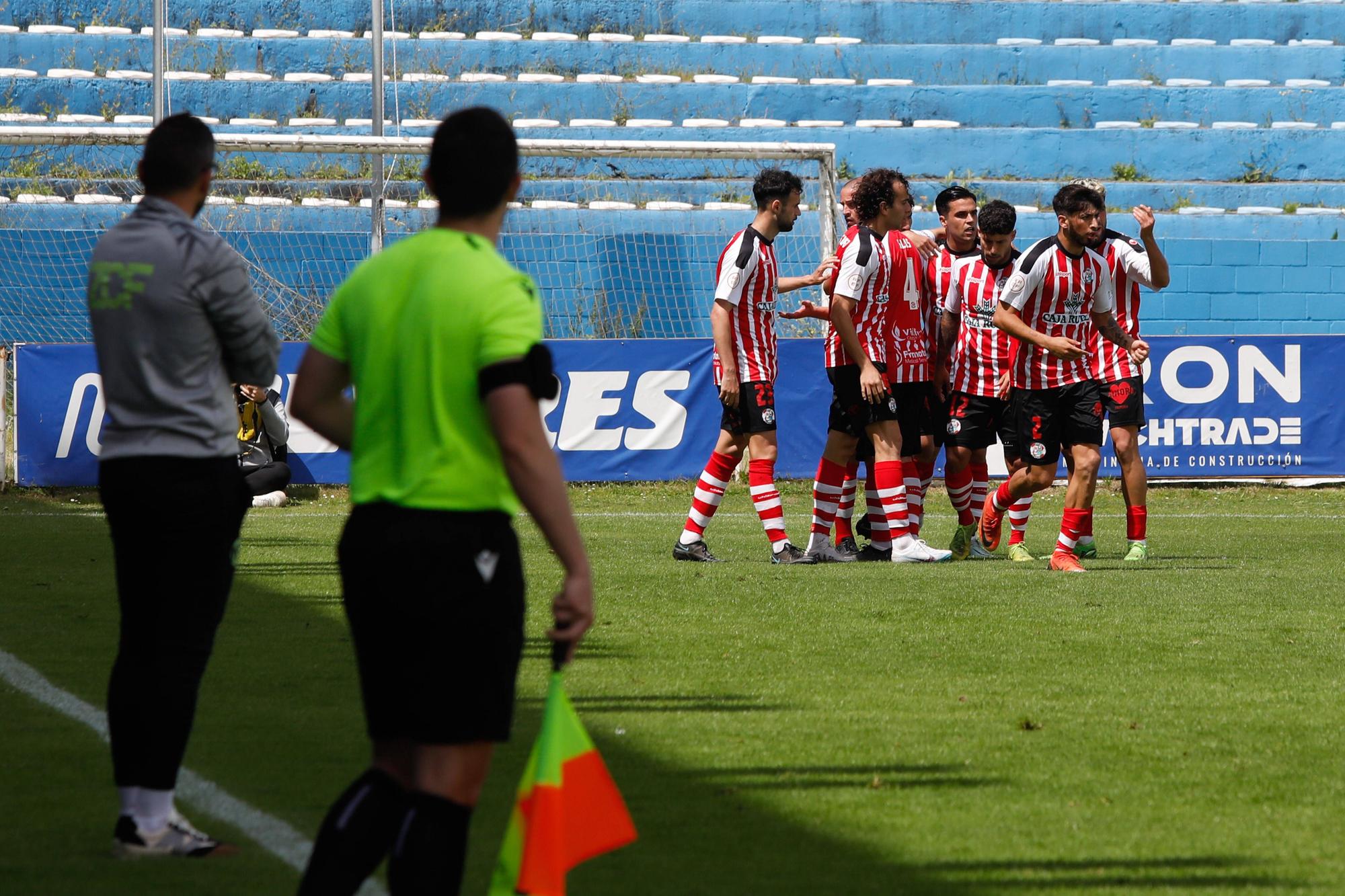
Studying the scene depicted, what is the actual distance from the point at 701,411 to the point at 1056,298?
236 inches

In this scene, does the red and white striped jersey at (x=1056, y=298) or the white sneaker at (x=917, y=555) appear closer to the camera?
the red and white striped jersey at (x=1056, y=298)

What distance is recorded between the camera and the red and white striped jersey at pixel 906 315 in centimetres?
1034

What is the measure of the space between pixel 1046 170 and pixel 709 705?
20.4 m

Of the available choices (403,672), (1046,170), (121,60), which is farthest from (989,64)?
(403,672)

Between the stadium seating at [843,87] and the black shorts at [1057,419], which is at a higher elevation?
the stadium seating at [843,87]

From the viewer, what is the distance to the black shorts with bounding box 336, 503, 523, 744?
293 cm

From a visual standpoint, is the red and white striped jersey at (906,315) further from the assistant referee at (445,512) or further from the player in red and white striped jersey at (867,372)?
the assistant referee at (445,512)

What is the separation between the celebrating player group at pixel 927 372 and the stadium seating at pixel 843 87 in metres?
11.1

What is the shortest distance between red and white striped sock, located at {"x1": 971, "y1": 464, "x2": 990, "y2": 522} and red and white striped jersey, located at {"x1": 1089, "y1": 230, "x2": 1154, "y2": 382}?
1.43 m

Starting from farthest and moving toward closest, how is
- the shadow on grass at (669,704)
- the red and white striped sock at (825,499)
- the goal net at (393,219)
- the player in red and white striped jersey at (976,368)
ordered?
1. the goal net at (393,219)
2. the player in red and white striped jersey at (976,368)
3. the red and white striped sock at (825,499)
4. the shadow on grass at (669,704)

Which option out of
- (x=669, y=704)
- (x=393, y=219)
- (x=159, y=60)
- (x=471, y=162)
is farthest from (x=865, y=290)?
(x=393, y=219)

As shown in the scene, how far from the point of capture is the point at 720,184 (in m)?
23.3

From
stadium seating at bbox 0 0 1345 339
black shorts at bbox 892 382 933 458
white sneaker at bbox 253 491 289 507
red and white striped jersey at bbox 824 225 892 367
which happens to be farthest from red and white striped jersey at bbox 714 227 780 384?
stadium seating at bbox 0 0 1345 339

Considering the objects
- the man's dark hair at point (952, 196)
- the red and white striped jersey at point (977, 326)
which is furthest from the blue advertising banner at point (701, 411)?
the red and white striped jersey at point (977, 326)
